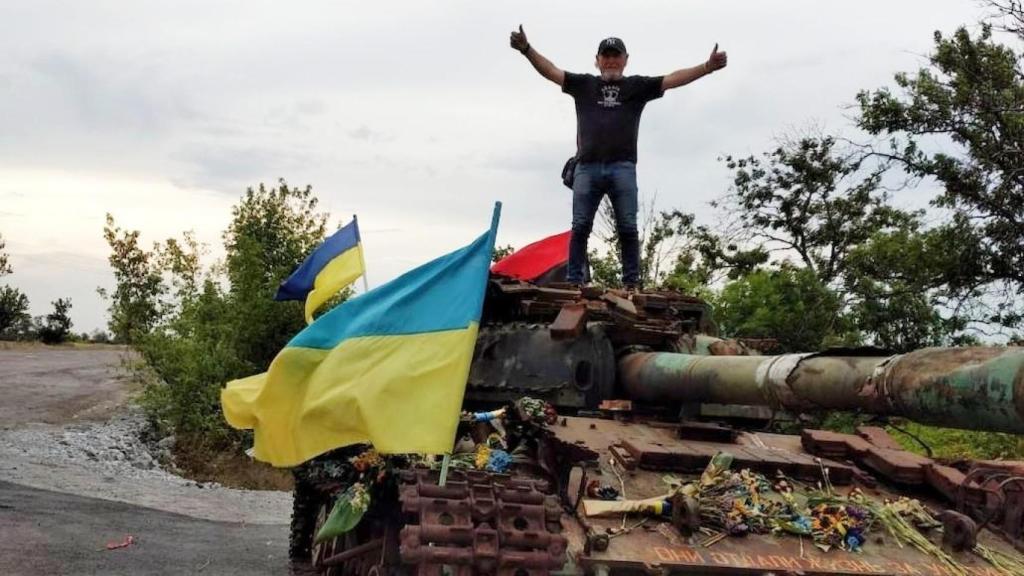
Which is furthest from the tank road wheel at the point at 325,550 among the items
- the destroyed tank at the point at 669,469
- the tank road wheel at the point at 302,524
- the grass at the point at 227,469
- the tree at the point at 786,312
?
the tree at the point at 786,312

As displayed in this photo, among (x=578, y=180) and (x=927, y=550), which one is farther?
(x=578, y=180)

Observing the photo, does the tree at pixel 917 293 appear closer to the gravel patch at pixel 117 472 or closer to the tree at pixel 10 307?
the gravel patch at pixel 117 472

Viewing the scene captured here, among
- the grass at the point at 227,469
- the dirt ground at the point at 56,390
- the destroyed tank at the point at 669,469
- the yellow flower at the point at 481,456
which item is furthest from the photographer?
the dirt ground at the point at 56,390

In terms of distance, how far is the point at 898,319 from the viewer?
16.7 meters

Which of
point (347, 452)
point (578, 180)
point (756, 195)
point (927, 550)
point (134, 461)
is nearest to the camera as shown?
point (927, 550)

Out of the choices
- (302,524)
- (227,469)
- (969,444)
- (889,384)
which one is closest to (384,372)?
(889,384)

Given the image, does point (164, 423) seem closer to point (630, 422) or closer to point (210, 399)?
point (210, 399)

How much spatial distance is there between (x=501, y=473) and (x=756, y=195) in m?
18.5

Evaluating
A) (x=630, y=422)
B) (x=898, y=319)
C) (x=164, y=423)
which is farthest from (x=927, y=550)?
(x=164, y=423)

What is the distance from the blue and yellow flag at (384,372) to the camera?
4844mm

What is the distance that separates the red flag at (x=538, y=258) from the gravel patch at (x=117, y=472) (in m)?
4.75

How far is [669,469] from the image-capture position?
17.5 ft

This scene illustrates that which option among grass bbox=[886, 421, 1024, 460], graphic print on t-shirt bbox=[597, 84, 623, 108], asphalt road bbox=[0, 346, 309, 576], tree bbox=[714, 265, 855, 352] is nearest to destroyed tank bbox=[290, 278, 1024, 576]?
graphic print on t-shirt bbox=[597, 84, 623, 108]

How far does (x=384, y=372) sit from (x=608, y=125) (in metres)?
3.38
